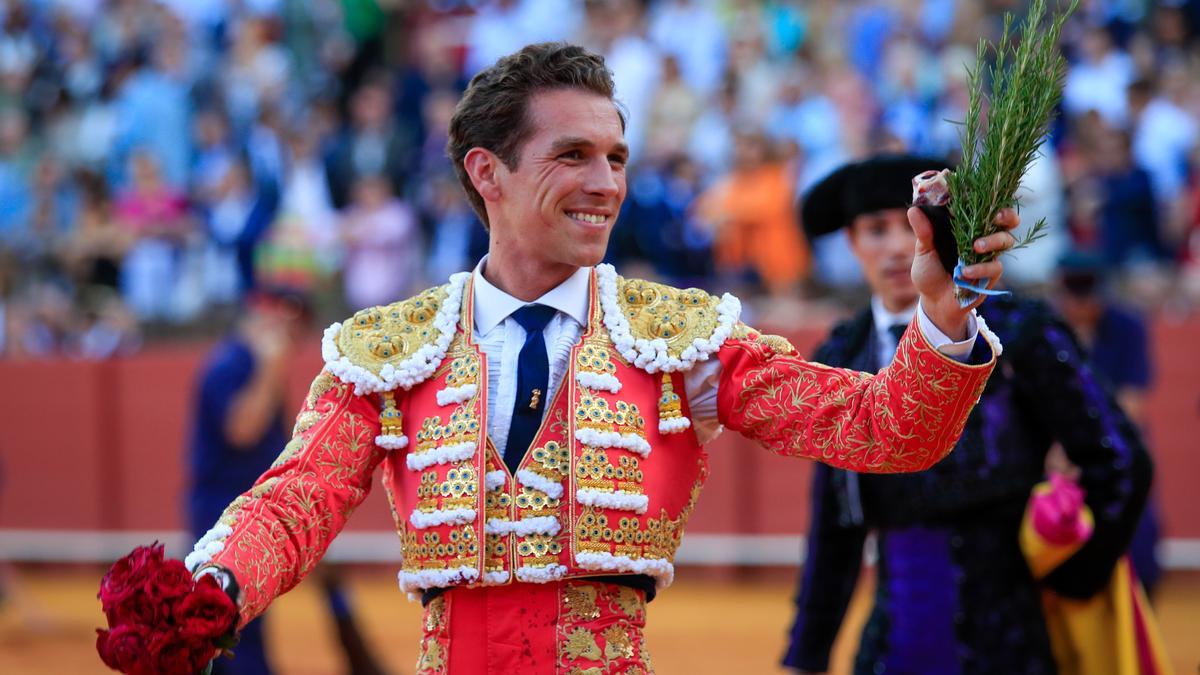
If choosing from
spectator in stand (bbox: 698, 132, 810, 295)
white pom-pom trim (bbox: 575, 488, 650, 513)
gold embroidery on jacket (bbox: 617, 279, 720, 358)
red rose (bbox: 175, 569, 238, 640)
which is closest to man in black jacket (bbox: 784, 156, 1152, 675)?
gold embroidery on jacket (bbox: 617, 279, 720, 358)

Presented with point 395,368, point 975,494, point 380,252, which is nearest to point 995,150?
point 395,368

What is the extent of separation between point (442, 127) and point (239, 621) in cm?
928

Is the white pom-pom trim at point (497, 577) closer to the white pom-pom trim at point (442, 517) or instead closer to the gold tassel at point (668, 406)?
the white pom-pom trim at point (442, 517)

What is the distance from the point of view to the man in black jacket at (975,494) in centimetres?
372

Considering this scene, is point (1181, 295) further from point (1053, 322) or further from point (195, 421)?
point (1053, 322)

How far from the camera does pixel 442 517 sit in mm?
2758

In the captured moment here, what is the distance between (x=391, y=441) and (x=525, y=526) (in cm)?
27

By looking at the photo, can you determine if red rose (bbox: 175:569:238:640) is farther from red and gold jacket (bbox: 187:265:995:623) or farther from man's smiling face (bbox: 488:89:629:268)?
man's smiling face (bbox: 488:89:629:268)

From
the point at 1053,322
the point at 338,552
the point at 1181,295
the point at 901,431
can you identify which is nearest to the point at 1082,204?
→ the point at 1181,295

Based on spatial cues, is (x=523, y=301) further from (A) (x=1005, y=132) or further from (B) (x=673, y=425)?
(A) (x=1005, y=132)

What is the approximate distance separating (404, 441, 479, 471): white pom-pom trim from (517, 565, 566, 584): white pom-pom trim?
0.20 meters

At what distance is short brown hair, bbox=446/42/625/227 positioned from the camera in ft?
9.33

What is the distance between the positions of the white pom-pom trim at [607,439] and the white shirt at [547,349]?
12cm

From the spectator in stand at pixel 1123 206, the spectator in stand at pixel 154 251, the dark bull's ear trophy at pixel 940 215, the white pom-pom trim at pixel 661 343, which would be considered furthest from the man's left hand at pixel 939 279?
the spectator in stand at pixel 154 251
